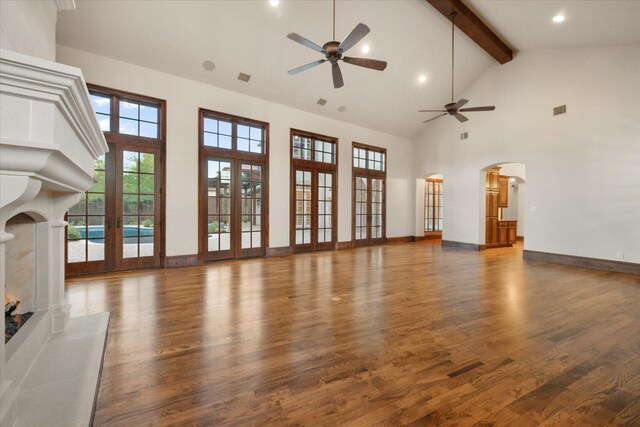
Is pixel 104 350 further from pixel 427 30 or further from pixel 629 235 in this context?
pixel 629 235

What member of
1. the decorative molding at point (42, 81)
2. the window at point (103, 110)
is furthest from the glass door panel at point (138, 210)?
the decorative molding at point (42, 81)

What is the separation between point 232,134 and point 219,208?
1665 mm

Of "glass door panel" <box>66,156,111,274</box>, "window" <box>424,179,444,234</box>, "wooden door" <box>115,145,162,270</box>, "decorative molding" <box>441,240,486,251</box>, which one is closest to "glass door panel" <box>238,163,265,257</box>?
"wooden door" <box>115,145,162,270</box>

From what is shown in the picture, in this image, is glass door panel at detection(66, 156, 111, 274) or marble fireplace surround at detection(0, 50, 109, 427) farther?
glass door panel at detection(66, 156, 111, 274)

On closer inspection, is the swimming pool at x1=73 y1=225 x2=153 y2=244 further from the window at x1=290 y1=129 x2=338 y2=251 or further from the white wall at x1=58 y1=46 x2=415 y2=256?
the window at x1=290 y1=129 x2=338 y2=251

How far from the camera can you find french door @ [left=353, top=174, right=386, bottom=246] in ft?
29.1

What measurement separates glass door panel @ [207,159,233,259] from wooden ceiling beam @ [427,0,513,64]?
5.12 metres

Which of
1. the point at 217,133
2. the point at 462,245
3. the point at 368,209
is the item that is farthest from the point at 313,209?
the point at 462,245

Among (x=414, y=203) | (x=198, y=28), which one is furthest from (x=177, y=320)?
(x=414, y=203)

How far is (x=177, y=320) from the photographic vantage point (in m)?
2.97

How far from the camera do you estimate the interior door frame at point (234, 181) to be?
19.4 feet

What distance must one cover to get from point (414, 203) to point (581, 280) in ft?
18.7

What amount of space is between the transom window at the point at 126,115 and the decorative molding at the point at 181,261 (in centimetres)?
232

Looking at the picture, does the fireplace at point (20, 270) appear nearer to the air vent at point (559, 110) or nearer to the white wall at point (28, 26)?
the white wall at point (28, 26)
